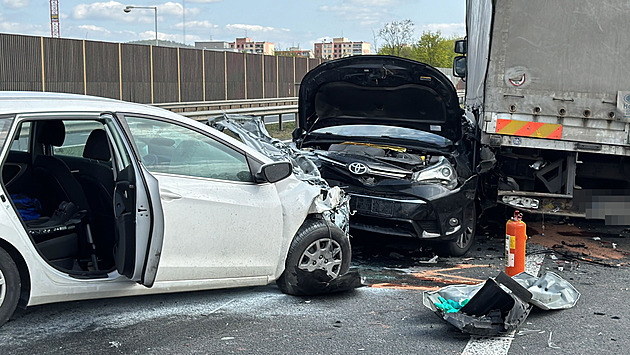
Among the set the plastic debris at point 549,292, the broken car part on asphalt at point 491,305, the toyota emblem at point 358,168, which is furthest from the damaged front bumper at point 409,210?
the broken car part on asphalt at point 491,305

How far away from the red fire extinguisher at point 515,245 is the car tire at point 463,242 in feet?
3.01

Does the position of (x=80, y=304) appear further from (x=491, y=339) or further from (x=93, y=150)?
(x=491, y=339)

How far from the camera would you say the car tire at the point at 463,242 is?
6828 millimetres

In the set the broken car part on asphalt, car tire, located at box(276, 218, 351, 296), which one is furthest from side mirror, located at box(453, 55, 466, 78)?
the broken car part on asphalt

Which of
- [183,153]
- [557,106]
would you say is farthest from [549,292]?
[183,153]

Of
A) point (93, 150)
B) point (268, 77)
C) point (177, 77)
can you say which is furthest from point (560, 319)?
point (268, 77)

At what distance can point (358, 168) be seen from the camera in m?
6.71

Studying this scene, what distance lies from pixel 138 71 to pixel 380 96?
987 inches

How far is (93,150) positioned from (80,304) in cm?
112

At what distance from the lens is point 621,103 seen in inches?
272

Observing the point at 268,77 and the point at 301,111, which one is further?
the point at 268,77

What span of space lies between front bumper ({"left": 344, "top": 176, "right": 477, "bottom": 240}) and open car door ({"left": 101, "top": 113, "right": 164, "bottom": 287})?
2478 mm

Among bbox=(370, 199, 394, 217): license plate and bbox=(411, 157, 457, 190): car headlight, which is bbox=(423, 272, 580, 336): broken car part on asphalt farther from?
bbox=(411, 157, 457, 190): car headlight

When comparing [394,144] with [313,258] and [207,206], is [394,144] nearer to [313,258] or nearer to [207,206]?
[313,258]
